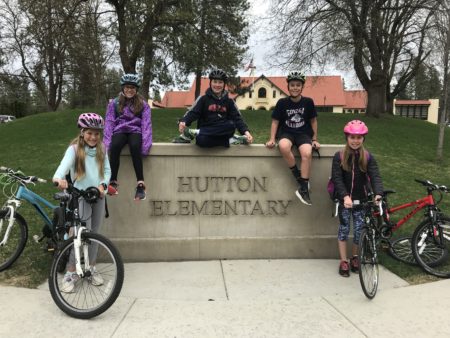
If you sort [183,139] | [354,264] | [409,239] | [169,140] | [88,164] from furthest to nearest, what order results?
[169,140]
[409,239]
[183,139]
[354,264]
[88,164]

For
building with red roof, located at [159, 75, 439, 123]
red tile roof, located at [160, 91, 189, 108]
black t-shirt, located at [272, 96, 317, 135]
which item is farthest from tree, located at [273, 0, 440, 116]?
red tile roof, located at [160, 91, 189, 108]

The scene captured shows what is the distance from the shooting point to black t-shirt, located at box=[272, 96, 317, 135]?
→ 517cm

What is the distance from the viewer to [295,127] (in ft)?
17.0

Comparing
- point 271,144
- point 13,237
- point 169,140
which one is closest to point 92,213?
point 13,237

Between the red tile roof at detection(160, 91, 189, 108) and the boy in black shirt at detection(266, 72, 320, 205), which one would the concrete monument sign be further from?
the red tile roof at detection(160, 91, 189, 108)

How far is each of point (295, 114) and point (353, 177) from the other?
999mm

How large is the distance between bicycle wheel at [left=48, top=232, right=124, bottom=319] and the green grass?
2.52 feet

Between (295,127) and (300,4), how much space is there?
612 inches

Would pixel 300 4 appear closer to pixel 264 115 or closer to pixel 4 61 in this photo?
pixel 264 115

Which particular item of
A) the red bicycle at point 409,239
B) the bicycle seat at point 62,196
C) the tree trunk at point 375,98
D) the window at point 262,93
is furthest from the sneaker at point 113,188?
the window at point 262,93

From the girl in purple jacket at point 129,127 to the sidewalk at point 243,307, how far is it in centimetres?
117

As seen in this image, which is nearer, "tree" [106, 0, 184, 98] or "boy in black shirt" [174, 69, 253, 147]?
"boy in black shirt" [174, 69, 253, 147]

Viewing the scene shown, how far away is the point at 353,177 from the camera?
15.6ft

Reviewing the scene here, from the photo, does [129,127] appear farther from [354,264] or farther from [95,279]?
[354,264]
